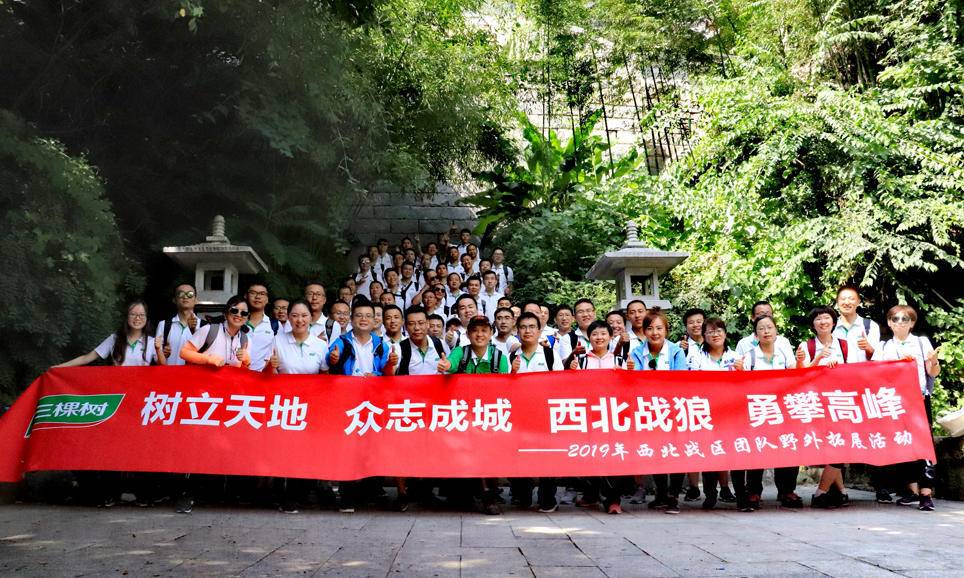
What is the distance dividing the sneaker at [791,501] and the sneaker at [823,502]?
0.10m

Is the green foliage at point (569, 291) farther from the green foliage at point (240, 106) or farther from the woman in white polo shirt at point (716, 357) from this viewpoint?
the woman in white polo shirt at point (716, 357)

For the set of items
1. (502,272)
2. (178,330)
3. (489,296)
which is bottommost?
(178,330)

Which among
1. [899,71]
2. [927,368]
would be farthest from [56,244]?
[899,71]

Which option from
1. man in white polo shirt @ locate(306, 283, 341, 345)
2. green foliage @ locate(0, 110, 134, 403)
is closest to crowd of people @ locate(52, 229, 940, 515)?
man in white polo shirt @ locate(306, 283, 341, 345)

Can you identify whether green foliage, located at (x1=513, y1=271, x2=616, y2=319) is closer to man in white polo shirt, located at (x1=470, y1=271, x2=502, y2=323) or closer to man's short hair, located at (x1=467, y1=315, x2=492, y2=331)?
man in white polo shirt, located at (x1=470, y1=271, x2=502, y2=323)

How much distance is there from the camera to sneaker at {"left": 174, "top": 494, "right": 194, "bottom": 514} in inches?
184

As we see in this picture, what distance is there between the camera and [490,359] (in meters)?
5.23

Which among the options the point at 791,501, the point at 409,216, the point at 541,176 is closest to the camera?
the point at 791,501

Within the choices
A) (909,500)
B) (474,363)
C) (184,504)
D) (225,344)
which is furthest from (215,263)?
(909,500)

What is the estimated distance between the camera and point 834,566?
117 inches

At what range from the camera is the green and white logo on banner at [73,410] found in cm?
496

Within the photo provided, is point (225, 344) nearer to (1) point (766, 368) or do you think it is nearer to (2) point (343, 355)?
(2) point (343, 355)

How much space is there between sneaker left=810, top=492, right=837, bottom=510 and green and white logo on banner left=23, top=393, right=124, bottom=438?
5062 millimetres

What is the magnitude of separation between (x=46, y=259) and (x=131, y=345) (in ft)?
5.14
